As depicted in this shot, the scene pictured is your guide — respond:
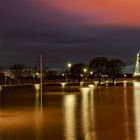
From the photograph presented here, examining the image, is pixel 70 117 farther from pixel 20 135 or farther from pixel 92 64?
A: pixel 92 64

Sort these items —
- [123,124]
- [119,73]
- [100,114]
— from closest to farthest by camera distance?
1. [123,124]
2. [100,114]
3. [119,73]

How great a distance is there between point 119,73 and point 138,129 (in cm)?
17130

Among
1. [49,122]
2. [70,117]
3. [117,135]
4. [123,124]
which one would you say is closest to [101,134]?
[117,135]

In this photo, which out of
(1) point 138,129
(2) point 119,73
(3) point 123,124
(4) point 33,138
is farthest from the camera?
(2) point 119,73

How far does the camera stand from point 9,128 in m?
16.6

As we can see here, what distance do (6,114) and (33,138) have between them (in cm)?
856

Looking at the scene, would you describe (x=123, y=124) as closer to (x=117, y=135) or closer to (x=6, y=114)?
(x=117, y=135)

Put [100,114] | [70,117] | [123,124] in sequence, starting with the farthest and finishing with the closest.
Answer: [100,114], [70,117], [123,124]

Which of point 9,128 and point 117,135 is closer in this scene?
point 117,135

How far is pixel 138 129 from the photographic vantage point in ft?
52.0

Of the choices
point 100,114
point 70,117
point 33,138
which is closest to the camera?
point 33,138

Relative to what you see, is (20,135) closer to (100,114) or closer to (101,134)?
(101,134)

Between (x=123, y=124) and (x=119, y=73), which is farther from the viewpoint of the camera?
(x=119, y=73)

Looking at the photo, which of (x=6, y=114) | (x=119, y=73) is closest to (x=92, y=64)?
(x=119, y=73)
